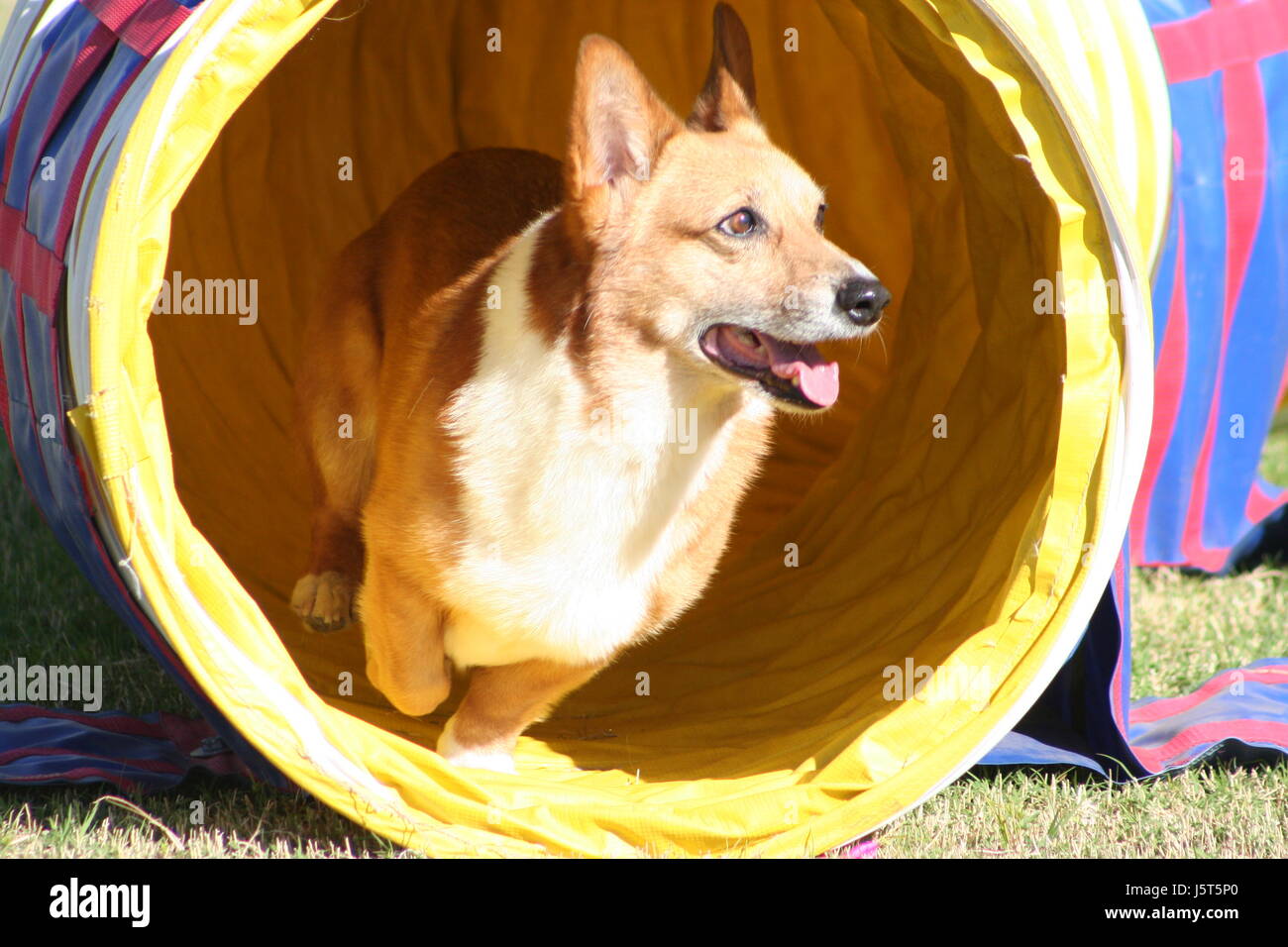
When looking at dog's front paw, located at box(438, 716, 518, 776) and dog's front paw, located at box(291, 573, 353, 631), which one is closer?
dog's front paw, located at box(438, 716, 518, 776)

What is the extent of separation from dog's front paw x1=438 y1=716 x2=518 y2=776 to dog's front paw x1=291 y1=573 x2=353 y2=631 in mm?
732

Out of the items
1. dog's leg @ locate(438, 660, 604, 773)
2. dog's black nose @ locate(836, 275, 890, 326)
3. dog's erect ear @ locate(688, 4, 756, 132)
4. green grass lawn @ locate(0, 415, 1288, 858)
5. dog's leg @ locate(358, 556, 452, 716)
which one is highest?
dog's erect ear @ locate(688, 4, 756, 132)

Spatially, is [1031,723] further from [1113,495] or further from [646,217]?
[646,217]

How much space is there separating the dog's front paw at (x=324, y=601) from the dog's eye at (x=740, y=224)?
5.39ft

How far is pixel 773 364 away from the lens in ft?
10.3

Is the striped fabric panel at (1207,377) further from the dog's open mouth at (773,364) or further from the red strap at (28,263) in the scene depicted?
the red strap at (28,263)

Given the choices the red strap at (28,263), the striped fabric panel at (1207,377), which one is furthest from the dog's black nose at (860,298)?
the red strap at (28,263)

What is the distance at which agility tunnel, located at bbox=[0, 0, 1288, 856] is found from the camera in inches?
107

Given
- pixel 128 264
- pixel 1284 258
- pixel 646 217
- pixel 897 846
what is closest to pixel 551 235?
pixel 646 217

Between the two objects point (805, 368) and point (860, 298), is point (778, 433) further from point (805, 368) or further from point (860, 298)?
point (860, 298)

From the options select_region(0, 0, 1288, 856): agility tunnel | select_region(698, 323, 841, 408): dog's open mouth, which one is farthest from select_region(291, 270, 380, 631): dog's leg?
select_region(698, 323, 841, 408): dog's open mouth

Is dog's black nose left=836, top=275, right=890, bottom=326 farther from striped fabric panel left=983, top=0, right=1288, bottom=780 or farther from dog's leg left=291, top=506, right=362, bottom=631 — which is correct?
dog's leg left=291, top=506, right=362, bottom=631

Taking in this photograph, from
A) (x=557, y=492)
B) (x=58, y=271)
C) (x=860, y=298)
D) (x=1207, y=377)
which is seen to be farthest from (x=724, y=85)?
(x=1207, y=377)

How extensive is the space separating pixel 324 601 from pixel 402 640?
27.9 inches
